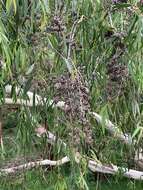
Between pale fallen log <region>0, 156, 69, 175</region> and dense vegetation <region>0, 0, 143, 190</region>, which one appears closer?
dense vegetation <region>0, 0, 143, 190</region>

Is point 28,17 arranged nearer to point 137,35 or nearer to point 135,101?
point 137,35

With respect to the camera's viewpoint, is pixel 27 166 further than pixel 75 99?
Yes

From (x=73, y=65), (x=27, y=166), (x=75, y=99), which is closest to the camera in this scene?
(x=75, y=99)

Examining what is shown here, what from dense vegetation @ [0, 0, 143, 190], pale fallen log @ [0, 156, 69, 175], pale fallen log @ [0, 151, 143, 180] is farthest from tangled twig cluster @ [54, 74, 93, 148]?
pale fallen log @ [0, 156, 69, 175]

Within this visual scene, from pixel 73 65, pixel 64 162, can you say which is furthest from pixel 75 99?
pixel 64 162

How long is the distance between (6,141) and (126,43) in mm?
2522

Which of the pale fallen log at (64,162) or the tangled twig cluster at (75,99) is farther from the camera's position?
the pale fallen log at (64,162)

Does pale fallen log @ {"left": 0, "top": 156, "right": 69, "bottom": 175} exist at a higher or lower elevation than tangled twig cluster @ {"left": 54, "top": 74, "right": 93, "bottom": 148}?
lower

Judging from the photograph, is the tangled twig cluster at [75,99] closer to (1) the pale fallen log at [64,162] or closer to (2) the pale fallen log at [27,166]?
(1) the pale fallen log at [64,162]

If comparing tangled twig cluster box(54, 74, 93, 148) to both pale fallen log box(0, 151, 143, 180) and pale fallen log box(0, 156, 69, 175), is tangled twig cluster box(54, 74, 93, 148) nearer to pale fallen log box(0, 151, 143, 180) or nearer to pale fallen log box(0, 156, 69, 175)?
pale fallen log box(0, 151, 143, 180)

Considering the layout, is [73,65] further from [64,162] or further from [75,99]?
[64,162]

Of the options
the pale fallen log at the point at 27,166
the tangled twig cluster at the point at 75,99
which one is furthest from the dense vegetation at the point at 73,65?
the pale fallen log at the point at 27,166

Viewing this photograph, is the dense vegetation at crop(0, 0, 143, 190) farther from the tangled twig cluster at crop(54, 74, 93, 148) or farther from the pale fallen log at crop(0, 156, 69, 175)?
the pale fallen log at crop(0, 156, 69, 175)

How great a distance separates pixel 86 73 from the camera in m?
2.60
